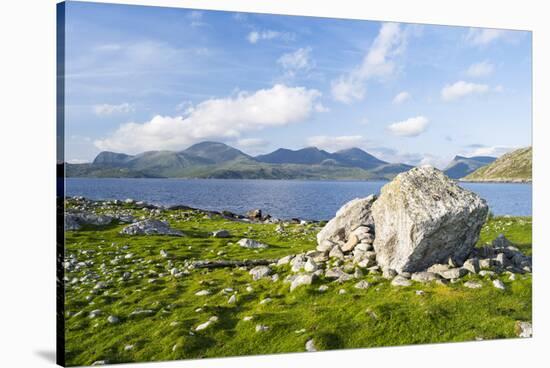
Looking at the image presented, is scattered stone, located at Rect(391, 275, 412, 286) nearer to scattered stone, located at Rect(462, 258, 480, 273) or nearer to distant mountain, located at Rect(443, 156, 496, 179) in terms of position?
scattered stone, located at Rect(462, 258, 480, 273)

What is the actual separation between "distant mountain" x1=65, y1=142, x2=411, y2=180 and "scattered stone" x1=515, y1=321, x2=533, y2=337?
19.3 feet

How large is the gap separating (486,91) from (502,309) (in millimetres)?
7189

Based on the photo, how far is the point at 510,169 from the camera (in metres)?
20.3

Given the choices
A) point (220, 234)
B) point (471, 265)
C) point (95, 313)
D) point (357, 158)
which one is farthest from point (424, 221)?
point (95, 313)

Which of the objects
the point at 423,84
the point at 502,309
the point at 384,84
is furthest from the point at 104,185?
the point at 502,309

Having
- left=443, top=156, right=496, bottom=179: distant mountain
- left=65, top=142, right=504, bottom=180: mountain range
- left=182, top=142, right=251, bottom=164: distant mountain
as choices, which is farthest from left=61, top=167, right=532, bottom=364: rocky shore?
left=182, top=142, right=251, bottom=164: distant mountain

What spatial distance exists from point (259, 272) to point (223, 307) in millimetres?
2062

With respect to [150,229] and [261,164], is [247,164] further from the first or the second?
[150,229]

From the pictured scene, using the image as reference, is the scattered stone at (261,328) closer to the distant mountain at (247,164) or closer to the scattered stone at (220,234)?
the scattered stone at (220,234)

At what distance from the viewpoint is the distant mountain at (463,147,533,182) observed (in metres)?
20.1

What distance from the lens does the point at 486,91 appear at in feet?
66.9

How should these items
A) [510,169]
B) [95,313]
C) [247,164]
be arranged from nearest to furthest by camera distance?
[95,313] < [247,164] < [510,169]

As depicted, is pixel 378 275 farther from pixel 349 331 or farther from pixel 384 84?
pixel 384 84

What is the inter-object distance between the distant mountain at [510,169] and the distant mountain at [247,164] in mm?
2637
